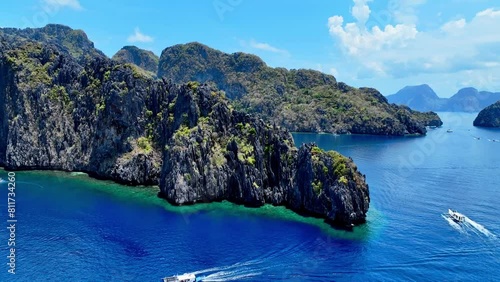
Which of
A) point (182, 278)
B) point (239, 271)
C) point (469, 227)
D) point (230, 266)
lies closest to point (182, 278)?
point (182, 278)

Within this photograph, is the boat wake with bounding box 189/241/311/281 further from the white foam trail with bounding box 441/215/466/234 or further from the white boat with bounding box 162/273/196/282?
the white foam trail with bounding box 441/215/466/234

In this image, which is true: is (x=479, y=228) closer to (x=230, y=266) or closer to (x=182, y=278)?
(x=230, y=266)

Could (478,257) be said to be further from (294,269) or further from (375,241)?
(294,269)

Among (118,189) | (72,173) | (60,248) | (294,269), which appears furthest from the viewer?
(72,173)

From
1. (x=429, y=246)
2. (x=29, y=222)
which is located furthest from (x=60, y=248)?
(x=429, y=246)

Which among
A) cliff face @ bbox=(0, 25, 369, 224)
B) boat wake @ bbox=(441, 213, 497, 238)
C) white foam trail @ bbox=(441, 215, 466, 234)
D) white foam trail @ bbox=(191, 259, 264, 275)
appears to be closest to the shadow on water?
cliff face @ bbox=(0, 25, 369, 224)

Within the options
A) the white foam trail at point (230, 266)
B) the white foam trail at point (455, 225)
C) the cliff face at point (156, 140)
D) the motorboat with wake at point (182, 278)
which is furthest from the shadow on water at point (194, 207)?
the motorboat with wake at point (182, 278)
